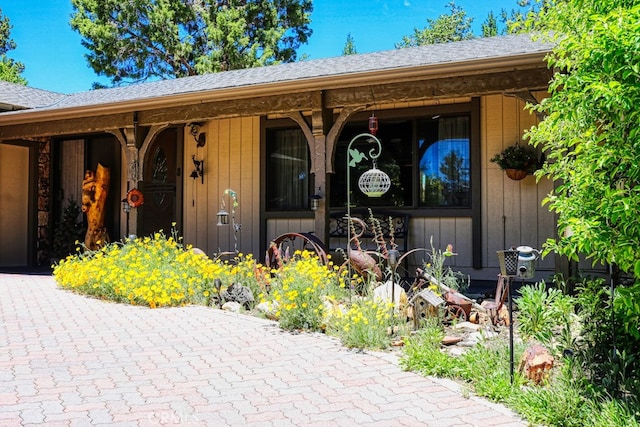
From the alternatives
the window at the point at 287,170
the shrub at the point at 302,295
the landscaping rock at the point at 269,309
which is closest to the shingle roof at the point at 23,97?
the window at the point at 287,170

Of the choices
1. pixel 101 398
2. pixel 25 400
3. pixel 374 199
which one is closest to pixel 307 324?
pixel 101 398

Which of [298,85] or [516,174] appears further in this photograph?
[516,174]

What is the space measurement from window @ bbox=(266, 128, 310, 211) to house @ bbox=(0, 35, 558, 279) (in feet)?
0.06

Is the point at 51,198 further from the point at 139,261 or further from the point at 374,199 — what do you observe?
the point at 374,199

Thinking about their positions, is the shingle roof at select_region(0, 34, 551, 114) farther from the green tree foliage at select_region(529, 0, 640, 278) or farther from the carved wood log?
the green tree foliage at select_region(529, 0, 640, 278)

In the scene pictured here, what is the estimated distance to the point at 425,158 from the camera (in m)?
8.62

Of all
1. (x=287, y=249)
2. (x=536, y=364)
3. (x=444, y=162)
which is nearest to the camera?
(x=536, y=364)

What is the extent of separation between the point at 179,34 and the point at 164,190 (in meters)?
12.4

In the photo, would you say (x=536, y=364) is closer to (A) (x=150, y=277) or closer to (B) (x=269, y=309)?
(B) (x=269, y=309)

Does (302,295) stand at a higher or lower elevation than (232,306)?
higher

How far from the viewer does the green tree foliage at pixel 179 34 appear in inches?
801

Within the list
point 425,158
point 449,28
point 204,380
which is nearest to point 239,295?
point 204,380

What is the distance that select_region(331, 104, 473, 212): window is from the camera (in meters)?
8.34

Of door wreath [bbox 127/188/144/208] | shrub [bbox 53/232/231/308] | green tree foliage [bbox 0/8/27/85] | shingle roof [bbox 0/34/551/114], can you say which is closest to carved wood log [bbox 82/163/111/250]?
shingle roof [bbox 0/34/551/114]
